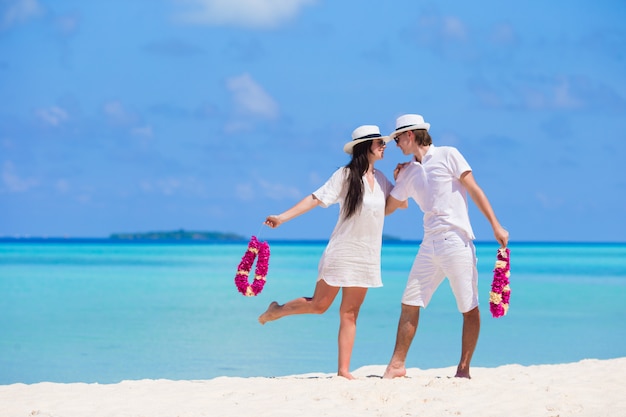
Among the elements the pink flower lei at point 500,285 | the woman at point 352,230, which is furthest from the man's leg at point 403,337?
the pink flower lei at point 500,285

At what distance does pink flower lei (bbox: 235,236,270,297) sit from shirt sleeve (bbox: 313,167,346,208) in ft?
2.06

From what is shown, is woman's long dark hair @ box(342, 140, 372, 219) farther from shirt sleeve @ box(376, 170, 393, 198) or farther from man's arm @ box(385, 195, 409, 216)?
man's arm @ box(385, 195, 409, 216)

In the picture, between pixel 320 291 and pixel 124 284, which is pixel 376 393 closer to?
pixel 320 291

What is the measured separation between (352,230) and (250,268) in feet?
2.86

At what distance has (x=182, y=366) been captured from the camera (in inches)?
392

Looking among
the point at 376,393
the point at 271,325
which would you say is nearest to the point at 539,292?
the point at 271,325

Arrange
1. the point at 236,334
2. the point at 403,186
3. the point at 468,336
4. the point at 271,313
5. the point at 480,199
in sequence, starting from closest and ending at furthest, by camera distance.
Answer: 1. the point at 480,199
2. the point at 468,336
3. the point at 403,186
4. the point at 271,313
5. the point at 236,334

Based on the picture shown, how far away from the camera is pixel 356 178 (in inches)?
243

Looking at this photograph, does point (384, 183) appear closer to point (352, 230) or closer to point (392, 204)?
point (392, 204)

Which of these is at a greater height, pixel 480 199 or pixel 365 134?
pixel 365 134

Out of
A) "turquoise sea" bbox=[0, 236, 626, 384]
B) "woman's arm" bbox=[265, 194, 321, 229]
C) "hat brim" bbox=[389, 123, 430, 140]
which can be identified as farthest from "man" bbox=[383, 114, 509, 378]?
"turquoise sea" bbox=[0, 236, 626, 384]

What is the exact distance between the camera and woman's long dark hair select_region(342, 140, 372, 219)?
6.14 metres

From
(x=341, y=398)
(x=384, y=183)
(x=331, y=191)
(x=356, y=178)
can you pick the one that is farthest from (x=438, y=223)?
(x=341, y=398)

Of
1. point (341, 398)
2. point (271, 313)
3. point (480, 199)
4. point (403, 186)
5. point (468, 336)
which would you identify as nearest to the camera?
point (341, 398)
